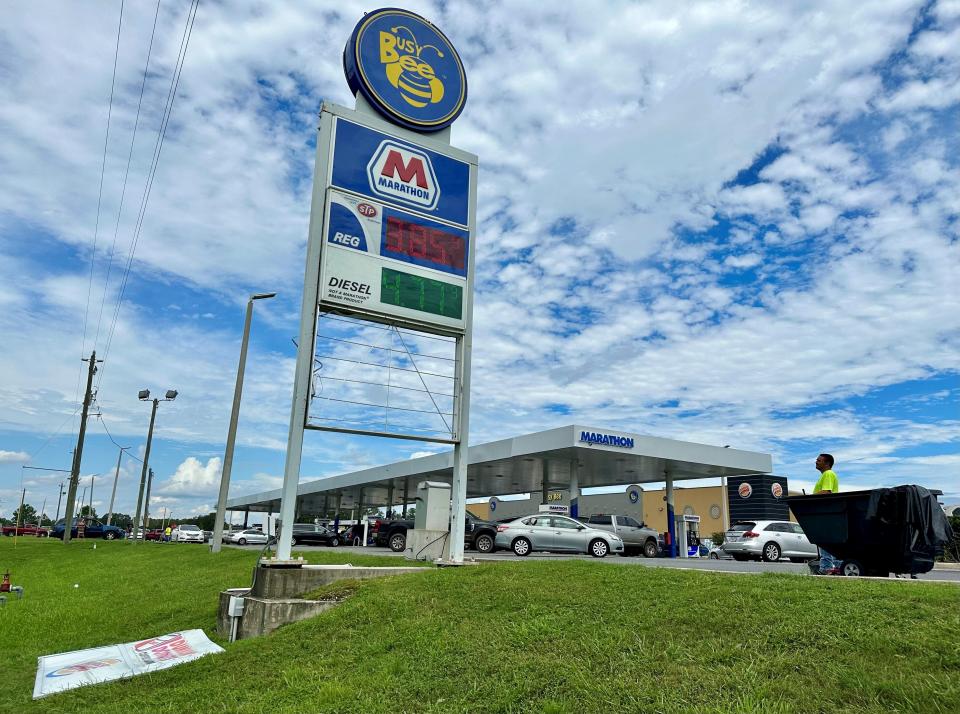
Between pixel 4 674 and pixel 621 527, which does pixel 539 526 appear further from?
pixel 4 674

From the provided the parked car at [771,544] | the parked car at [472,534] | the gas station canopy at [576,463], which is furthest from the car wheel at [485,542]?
the parked car at [771,544]

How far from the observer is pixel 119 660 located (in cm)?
860

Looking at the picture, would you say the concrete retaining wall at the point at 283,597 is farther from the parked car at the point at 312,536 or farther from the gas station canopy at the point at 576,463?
the parked car at the point at 312,536

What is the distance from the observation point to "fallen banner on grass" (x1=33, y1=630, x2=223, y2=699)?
786 cm

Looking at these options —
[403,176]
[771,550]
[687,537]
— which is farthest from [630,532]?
[403,176]

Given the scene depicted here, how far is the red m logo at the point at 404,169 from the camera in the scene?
40.2ft

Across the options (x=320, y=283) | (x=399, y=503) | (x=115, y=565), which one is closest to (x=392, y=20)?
(x=320, y=283)

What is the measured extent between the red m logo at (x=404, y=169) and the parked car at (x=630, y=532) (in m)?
17.6

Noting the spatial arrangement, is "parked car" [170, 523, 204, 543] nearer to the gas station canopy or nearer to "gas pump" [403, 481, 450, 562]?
the gas station canopy

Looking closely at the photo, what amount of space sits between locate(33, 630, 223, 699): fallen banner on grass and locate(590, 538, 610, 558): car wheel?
48.3 feet

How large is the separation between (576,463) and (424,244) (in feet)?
70.3

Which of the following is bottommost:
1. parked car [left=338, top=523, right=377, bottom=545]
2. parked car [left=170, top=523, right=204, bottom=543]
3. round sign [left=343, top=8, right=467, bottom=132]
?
parked car [left=170, top=523, right=204, bottom=543]

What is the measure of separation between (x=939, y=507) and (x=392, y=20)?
11.6 m

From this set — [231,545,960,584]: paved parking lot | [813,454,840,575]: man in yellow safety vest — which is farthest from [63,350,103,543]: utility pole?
[813,454,840,575]: man in yellow safety vest
